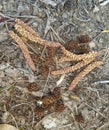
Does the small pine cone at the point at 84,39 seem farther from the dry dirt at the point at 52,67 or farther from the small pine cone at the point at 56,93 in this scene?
the small pine cone at the point at 56,93

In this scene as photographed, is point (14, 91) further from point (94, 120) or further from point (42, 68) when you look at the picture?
point (94, 120)

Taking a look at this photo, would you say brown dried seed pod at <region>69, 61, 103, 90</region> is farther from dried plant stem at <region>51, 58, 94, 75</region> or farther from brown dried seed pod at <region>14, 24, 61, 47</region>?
brown dried seed pod at <region>14, 24, 61, 47</region>

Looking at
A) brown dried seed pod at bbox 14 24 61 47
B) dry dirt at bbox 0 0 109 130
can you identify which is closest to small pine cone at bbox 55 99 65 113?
dry dirt at bbox 0 0 109 130

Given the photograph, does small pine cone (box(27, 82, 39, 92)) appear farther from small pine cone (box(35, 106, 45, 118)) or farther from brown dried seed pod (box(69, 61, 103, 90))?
brown dried seed pod (box(69, 61, 103, 90))

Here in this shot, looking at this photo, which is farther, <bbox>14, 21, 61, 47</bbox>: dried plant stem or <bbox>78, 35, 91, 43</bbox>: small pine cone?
<bbox>78, 35, 91, 43</bbox>: small pine cone

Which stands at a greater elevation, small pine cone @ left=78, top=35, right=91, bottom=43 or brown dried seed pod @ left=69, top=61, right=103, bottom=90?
small pine cone @ left=78, top=35, right=91, bottom=43

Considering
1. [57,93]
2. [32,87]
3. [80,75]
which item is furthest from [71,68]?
[32,87]

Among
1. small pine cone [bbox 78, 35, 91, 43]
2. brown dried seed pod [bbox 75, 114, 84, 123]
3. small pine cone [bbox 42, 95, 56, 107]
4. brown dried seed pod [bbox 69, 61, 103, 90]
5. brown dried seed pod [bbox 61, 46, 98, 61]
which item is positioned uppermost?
small pine cone [bbox 78, 35, 91, 43]

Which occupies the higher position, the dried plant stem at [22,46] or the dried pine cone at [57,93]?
the dried plant stem at [22,46]

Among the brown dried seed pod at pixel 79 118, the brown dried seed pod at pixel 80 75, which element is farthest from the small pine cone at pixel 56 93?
the brown dried seed pod at pixel 79 118
